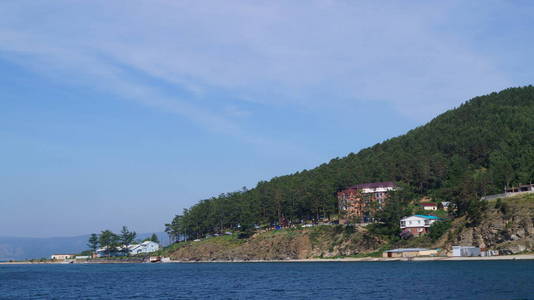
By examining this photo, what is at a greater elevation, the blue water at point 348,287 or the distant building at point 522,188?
the distant building at point 522,188

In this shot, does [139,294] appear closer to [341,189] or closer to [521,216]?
[521,216]

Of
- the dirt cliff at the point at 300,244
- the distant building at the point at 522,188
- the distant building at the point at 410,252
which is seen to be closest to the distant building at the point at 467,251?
the distant building at the point at 410,252

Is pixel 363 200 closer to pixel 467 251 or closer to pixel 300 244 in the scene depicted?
pixel 300 244

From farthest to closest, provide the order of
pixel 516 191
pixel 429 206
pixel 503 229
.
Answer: pixel 429 206, pixel 516 191, pixel 503 229

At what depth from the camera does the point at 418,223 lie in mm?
145500

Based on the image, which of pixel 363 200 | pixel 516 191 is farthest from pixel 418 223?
pixel 516 191

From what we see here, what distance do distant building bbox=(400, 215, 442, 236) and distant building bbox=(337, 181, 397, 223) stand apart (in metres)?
11.1

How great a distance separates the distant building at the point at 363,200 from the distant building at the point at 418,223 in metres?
11.1

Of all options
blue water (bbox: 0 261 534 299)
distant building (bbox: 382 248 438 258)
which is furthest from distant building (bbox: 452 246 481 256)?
blue water (bbox: 0 261 534 299)

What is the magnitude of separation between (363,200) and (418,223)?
24190 mm

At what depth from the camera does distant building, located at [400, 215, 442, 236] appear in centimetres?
14462

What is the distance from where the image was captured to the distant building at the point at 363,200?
161725mm

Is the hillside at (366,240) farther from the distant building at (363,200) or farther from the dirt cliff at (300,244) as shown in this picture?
the distant building at (363,200)

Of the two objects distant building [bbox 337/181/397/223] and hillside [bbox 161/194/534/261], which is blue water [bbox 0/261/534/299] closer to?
hillside [bbox 161/194/534/261]
